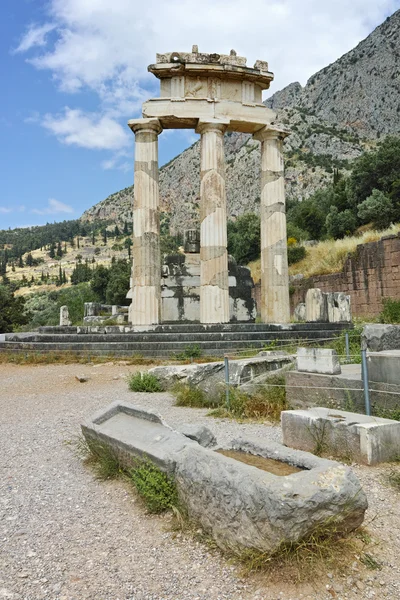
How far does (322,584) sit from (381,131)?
274 feet

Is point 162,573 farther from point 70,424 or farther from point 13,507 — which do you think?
point 70,424

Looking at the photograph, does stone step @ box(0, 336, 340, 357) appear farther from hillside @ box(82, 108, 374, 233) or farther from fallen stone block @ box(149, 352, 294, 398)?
hillside @ box(82, 108, 374, 233)

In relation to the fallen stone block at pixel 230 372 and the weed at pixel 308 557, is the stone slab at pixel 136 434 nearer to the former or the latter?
the weed at pixel 308 557

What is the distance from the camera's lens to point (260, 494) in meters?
2.65

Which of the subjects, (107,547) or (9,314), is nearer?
(107,547)

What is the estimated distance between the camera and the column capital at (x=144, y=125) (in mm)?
15422

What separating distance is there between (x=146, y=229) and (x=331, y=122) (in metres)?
77.7

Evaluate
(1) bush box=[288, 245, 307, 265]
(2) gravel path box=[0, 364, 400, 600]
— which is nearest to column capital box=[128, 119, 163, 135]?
(2) gravel path box=[0, 364, 400, 600]

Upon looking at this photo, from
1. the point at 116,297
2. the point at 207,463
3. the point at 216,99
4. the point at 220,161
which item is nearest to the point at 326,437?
the point at 207,463

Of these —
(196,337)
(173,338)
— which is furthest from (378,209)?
(173,338)

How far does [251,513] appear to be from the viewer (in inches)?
104

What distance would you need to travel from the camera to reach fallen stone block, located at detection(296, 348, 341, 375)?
5.92m

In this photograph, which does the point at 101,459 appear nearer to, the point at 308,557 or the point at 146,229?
the point at 308,557

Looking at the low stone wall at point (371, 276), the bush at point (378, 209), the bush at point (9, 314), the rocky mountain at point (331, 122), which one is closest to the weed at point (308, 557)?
the low stone wall at point (371, 276)
